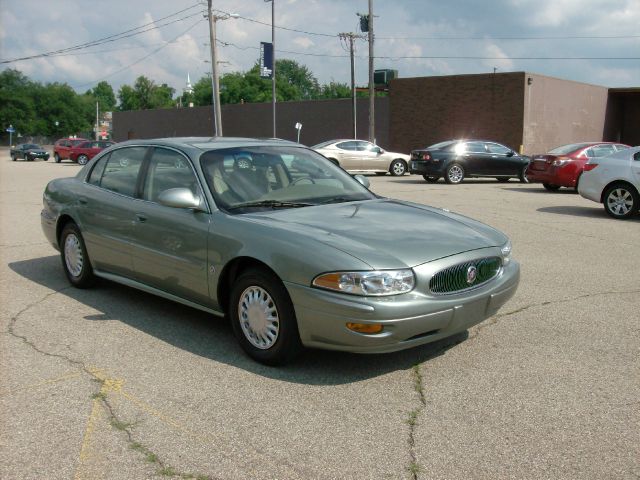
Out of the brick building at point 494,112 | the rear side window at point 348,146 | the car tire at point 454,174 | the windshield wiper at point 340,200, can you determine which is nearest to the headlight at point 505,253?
the windshield wiper at point 340,200

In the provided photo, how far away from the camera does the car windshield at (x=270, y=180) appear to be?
5.04 metres

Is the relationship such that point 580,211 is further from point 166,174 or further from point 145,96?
point 145,96

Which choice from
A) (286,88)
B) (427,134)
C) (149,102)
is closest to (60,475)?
(427,134)

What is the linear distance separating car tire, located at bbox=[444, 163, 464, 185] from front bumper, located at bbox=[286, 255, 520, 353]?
56.4 ft

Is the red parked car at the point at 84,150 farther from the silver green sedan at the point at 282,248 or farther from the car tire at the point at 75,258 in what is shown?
the silver green sedan at the point at 282,248

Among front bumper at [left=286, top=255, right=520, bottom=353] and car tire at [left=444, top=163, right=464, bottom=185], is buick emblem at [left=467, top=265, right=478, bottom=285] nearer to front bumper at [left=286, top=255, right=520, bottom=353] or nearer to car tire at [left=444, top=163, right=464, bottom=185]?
front bumper at [left=286, top=255, right=520, bottom=353]

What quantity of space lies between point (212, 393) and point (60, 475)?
3.54 ft

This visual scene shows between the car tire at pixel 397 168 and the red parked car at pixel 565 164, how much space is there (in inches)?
348

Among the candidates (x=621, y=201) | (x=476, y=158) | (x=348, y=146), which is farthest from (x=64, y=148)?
(x=621, y=201)

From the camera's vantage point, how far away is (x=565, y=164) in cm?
1700

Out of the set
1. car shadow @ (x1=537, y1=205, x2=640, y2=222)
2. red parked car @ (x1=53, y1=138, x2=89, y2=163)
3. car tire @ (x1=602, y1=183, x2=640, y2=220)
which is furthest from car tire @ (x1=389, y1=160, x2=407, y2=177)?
red parked car @ (x1=53, y1=138, x2=89, y2=163)

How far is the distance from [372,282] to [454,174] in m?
17.8

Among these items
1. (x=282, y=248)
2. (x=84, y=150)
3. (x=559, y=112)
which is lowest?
(x=84, y=150)

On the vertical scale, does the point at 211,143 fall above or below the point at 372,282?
above
